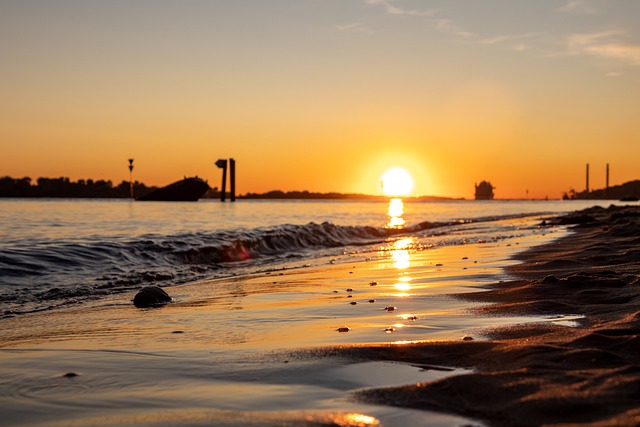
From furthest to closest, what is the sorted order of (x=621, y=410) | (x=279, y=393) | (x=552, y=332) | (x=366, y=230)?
(x=366, y=230)
(x=552, y=332)
(x=279, y=393)
(x=621, y=410)

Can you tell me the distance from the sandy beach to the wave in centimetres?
163

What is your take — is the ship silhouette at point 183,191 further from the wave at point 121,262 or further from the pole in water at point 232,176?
the wave at point 121,262

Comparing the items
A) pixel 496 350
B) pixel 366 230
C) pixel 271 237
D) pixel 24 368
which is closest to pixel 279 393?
pixel 496 350

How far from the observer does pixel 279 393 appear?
116 inches

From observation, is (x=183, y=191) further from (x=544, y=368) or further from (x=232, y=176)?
(x=544, y=368)

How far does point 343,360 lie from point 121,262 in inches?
348

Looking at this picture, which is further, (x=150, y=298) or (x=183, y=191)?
(x=183, y=191)

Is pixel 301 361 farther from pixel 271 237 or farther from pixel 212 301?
pixel 271 237

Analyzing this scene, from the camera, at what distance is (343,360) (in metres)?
3.56

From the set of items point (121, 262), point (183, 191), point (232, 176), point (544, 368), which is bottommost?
point (121, 262)

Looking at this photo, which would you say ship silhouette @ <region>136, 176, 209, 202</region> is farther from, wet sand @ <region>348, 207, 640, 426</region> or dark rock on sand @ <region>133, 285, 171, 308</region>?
wet sand @ <region>348, 207, 640, 426</region>

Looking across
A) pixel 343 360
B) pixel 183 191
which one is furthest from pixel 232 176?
pixel 343 360

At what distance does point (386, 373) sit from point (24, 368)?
6.88 ft

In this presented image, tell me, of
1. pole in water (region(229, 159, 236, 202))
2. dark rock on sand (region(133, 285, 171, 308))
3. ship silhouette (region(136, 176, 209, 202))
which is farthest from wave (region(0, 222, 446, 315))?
ship silhouette (region(136, 176, 209, 202))
